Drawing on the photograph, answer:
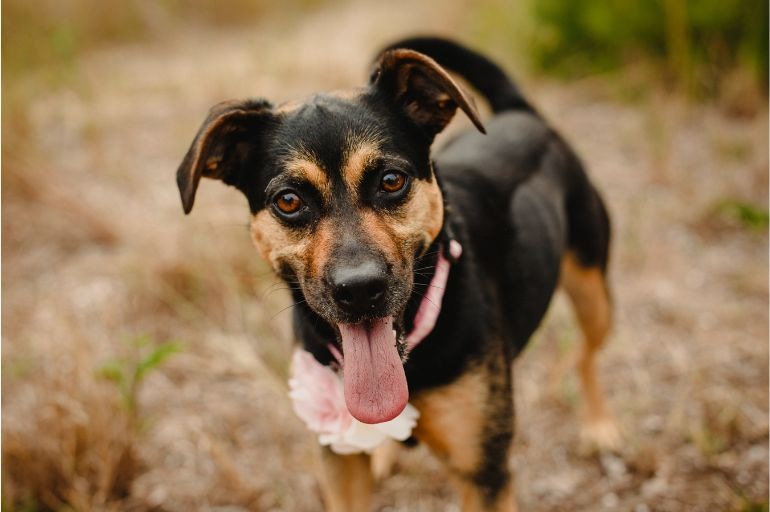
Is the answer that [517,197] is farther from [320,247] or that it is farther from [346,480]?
[346,480]

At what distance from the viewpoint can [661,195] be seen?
598 cm

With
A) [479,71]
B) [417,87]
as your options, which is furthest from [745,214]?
[417,87]

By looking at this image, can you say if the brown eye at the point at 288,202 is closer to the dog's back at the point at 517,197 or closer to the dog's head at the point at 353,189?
the dog's head at the point at 353,189

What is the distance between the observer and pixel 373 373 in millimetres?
2182

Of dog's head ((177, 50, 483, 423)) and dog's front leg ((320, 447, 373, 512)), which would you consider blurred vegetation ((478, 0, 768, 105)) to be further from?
dog's front leg ((320, 447, 373, 512))

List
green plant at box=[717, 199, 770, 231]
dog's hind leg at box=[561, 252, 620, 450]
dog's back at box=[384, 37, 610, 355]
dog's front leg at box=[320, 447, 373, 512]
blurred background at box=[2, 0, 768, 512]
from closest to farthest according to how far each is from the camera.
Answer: dog's front leg at box=[320, 447, 373, 512]
dog's back at box=[384, 37, 610, 355]
blurred background at box=[2, 0, 768, 512]
dog's hind leg at box=[561, 252, 620, 450]
green plant at box=[717, 199, 770, 231]

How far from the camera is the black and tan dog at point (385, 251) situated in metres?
2.19

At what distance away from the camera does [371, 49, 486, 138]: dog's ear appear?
95.5 inches

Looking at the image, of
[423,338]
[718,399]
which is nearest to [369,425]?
[423,338]

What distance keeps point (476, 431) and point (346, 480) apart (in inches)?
25.0

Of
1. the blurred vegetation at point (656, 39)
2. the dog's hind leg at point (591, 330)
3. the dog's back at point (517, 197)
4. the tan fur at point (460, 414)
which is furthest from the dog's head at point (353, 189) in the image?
the blurred vegetation at point (656, 39)

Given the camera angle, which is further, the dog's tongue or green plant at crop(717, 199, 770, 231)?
green plant at crop(717, 199, 770, 231)

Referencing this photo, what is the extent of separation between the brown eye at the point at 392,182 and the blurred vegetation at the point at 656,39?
15.3 feet

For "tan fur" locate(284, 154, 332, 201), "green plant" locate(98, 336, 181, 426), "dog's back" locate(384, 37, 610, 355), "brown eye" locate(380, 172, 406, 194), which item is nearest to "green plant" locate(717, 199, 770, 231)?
"dog's back" locate(384, 37, 610, 355)
